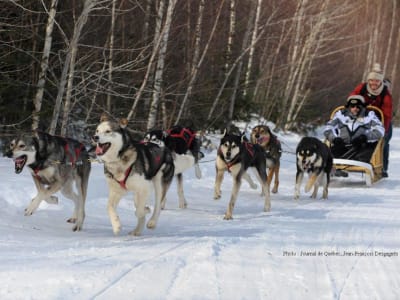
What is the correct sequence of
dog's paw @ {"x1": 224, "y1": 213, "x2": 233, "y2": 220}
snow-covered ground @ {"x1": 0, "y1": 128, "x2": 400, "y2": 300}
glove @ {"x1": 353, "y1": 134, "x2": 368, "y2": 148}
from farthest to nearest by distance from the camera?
glove @ {"x1": 353, "y1": 134, "x2": 368, "y2": 148}
dog's paw @ {"x1": 224, "y1": 213, "x2": 233, "y2": 220}
snow-covered ground @ {"x1": 0, "y1": 128, "x2": 400, "y2": 300}

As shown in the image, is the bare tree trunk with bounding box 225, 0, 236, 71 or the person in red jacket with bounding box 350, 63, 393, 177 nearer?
the person in red jacket with bounding box 350, 63, 393, 177

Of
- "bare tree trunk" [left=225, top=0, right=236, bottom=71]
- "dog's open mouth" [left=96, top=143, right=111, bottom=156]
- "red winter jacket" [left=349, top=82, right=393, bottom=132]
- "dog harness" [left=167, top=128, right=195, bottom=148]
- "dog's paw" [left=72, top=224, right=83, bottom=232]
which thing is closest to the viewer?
"dog's open mouth" [left=96, top=143, right=111, bottom=156]

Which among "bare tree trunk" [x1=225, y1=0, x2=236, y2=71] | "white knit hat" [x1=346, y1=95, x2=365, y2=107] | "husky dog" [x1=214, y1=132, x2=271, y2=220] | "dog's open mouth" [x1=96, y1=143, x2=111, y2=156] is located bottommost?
"husky dog" [x1=214, y1=132, x2=271, y2=220]

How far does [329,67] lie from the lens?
25.4 metres

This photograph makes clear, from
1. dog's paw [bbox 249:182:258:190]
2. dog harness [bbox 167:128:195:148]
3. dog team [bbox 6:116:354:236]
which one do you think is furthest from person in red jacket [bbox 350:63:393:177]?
dog team [bbox 6:116:354:236]

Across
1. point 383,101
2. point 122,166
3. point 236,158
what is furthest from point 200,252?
point 383,101

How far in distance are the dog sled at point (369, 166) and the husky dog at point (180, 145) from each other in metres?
2.75

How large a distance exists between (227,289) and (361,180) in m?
7.43

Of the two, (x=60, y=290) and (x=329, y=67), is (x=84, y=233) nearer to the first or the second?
(x=60, y=290)

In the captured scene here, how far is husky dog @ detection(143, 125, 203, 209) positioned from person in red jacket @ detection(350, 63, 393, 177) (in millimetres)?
4284

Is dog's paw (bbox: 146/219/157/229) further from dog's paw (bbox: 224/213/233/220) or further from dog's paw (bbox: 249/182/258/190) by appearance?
dog's paw (bbox: 249/182/258/190)

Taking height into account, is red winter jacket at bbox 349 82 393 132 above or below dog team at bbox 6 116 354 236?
above

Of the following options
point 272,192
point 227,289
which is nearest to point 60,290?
point 227,289

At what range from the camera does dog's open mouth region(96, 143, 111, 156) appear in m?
4.59
